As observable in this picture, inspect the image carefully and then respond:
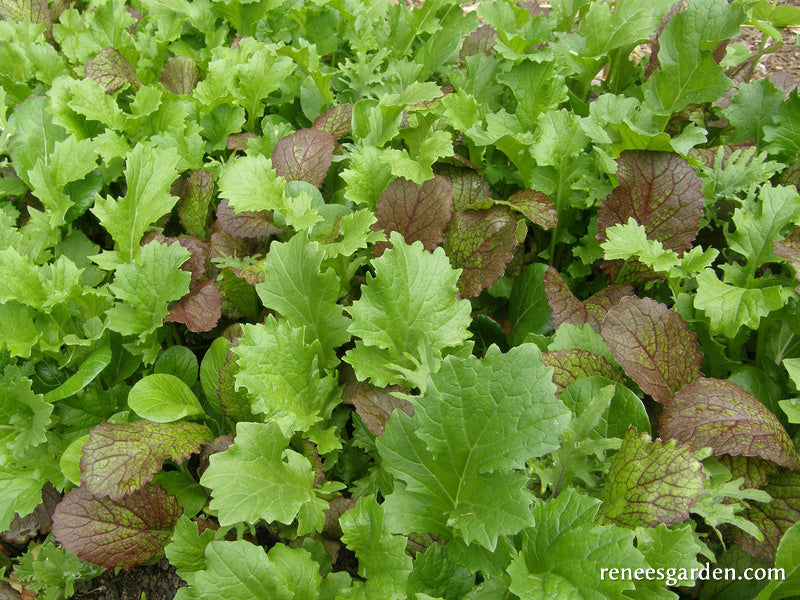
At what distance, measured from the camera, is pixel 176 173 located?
2.43m

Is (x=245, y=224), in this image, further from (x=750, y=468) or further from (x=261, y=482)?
(x=750, y=468)

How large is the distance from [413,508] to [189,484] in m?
0.84

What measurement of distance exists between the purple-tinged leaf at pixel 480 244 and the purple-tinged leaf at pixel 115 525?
3.78ft

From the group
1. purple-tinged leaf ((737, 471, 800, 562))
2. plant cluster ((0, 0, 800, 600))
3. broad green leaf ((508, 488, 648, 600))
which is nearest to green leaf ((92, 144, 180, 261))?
plant cluster ((0, 0, 800, 600))

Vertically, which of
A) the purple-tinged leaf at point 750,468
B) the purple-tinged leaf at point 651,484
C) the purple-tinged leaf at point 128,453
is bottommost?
the purple-tinged leaf at point 128,453

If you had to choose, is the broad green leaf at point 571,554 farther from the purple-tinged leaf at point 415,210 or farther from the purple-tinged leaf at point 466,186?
the purple-tinged leaf at point 466,186

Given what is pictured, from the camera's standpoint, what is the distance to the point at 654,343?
1934 mm

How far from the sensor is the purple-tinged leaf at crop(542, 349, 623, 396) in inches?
74.5

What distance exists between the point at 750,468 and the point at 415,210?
4.15ft

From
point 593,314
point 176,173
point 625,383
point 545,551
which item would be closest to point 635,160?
point 593,314

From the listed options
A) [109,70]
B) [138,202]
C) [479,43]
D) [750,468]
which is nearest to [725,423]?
[750,468]

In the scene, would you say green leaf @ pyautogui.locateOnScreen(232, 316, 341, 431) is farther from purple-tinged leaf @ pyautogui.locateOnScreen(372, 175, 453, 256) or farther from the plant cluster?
purple-tinged leaf @ pyautogui.locateOnScreen(372, 175, 453, 256)

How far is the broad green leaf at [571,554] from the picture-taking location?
4.67 feet

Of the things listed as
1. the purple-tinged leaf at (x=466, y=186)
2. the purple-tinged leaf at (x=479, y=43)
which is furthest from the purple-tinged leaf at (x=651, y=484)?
the purple-tinged leaf at (x=479, y=43)
